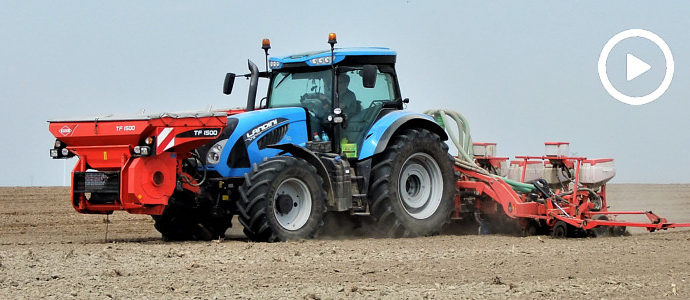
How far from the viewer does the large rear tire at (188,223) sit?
40.6 feet

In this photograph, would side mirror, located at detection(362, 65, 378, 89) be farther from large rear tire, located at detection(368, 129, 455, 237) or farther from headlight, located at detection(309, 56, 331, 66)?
large rear tire, located at detection(368, 129, 455, 237)

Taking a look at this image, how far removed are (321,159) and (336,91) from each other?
3.14 feet

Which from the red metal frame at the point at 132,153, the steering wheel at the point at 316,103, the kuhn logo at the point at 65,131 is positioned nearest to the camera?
the red metal frame at the point at 132,153

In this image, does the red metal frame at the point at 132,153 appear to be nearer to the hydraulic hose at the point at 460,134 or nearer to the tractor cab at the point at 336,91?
the tractor cab at the point at 336,91

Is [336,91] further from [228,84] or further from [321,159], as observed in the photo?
[228,84]

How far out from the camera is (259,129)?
39.2 ft

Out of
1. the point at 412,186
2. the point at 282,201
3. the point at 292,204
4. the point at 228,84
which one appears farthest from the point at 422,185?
the point at 228,84

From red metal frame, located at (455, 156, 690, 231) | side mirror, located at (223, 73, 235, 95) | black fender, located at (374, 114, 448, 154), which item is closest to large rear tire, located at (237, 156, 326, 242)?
black fender, located at (374, 114, 448, 154)

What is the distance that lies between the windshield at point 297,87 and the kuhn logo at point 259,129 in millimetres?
865

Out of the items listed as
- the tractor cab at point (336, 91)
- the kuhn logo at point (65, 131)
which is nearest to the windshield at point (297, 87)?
the tractor cab at point (336, 91)

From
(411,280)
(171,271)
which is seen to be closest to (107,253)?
(171,271)

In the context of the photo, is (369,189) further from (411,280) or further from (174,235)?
(411,280)

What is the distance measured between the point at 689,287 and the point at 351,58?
5.85 metres

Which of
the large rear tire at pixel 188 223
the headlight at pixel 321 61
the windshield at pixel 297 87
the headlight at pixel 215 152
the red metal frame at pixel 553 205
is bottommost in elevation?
the large rear tire at pixel 188 223
